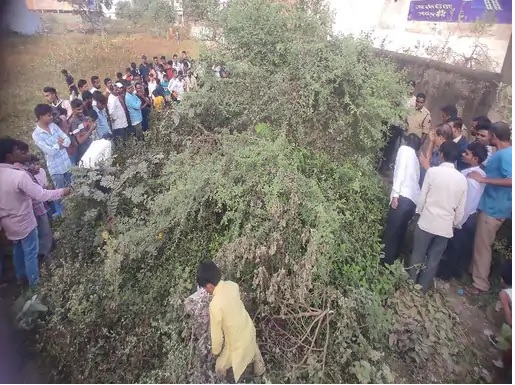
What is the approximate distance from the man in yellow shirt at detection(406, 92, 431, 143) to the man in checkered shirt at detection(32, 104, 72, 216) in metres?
3.38

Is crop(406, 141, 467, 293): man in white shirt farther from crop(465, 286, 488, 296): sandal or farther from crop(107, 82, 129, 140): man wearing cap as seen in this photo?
crop(107, 82, 129, 140): man wearing cap

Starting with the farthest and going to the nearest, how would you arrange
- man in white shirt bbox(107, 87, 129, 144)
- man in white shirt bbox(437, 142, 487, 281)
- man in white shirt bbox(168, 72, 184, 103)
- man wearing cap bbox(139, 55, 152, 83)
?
man in white shirt bbox(168, 72, 184, 103) → man wearing cap bbox(139, 55, 152, 83) → man in white shirt bbox(107, 87, 129, 144) → man in white shirt bbox(437, 142, 487, 281)

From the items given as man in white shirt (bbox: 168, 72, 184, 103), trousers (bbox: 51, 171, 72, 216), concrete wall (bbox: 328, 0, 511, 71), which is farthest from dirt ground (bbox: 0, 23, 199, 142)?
concrete wall (bbox: 328, 0, 511, 71)

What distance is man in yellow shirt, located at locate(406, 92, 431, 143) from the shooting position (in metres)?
3.81

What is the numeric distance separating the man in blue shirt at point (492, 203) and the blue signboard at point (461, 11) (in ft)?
2.80

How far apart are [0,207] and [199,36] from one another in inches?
113

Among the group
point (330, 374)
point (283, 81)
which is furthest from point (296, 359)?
point (283, 81)

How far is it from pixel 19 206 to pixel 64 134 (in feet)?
2.69

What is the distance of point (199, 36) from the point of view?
4.29 meters

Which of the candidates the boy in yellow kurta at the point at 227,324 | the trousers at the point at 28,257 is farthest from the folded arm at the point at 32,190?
the boy in yellow kurta at the point at 227,324

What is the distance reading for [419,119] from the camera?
397cm

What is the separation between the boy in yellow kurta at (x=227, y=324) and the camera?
1931mm

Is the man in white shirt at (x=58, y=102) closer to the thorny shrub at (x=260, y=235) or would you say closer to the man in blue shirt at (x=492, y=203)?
the thorny shrub at (x=260, y=235)

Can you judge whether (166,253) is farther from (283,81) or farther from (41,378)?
(283,81)
